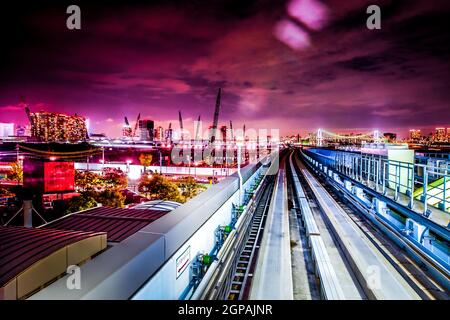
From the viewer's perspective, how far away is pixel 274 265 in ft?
18.1

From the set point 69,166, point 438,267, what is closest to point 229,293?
point 438,267

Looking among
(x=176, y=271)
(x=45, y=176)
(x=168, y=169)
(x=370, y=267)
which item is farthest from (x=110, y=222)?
(x=168, y=169)

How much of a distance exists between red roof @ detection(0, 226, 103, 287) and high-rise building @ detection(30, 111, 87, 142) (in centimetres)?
17568

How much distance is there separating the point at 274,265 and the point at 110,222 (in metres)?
4.40

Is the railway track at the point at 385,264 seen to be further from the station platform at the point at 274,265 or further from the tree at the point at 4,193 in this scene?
the tree at the point at 4,193

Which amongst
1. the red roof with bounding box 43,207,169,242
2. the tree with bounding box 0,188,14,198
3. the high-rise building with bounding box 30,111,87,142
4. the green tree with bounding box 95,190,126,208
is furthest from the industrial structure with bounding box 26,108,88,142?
the red roof with bounding box 43,207,169,242

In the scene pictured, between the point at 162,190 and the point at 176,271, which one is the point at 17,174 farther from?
the point at 176,271

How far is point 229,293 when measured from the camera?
4.59 metres

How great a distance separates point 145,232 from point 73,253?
5.90 ft

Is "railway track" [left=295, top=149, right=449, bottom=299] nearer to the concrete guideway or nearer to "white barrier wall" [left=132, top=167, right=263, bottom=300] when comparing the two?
the concrete guideway

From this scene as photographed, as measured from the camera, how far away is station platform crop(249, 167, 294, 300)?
4574 mm

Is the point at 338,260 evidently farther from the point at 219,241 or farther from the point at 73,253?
the point at 73,253

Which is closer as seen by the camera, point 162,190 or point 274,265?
point 274,265

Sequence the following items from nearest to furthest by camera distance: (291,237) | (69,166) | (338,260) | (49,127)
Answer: (338,260), (291,237), (69,166), (49,127)
